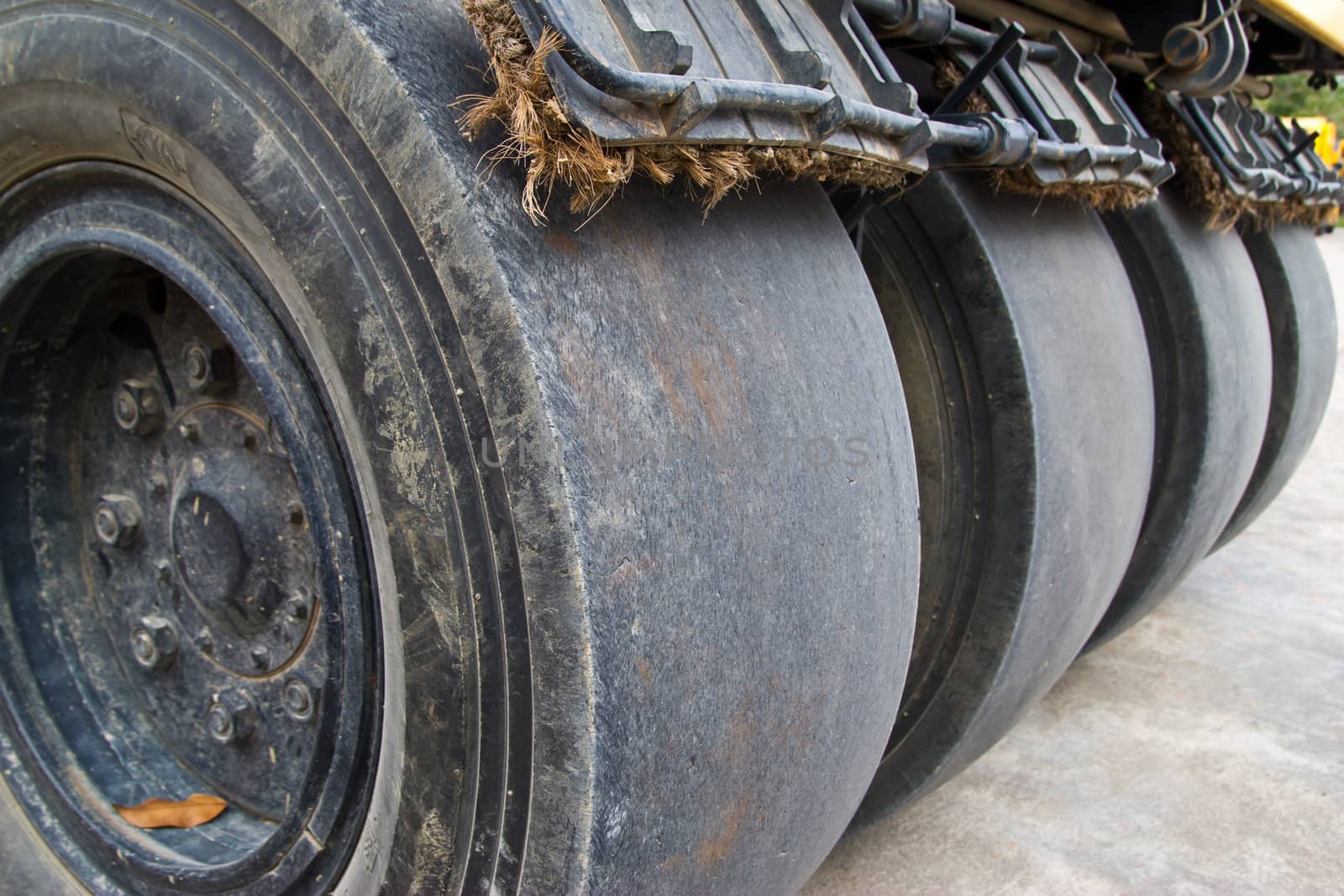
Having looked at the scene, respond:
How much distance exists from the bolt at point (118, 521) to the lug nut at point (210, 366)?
210 millimetres

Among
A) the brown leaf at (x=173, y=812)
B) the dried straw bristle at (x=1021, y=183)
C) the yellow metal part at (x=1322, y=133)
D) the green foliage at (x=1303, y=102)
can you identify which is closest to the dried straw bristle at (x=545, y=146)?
the dried straw bristle at (x=1021, y=183)

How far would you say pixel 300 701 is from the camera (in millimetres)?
1045

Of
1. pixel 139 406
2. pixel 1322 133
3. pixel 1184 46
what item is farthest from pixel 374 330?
pixel 1322 133

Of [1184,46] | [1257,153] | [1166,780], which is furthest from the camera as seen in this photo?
[1257,153]

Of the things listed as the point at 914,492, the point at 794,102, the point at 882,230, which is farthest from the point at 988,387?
the point at 794,102

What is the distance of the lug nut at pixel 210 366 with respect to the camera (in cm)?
108

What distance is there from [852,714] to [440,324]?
0.48 meters

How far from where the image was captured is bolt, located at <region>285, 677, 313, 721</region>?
104 centimetres

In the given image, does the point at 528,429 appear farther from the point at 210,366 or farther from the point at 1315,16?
the point at 1315,16

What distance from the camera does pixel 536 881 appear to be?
0.74 meters

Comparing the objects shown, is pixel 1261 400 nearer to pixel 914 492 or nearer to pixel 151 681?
pixel 914 492

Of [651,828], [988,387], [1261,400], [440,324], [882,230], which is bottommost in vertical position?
[651,828]

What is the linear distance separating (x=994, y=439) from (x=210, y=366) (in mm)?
864

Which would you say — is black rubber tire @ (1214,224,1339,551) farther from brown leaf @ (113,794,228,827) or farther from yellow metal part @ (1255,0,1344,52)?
brown leaf @ (113,794,228,827)
